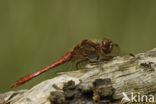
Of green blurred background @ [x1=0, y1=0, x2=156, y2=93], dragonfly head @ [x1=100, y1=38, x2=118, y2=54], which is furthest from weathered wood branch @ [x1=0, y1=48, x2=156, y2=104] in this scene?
green blurred background @ [x1=0, y1=0, x2=156, y2=93]

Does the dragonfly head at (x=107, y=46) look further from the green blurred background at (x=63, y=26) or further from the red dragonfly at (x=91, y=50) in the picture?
the green blurred background at (x=63, y=26)

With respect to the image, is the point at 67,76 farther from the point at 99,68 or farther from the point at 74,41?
the point at 74,41

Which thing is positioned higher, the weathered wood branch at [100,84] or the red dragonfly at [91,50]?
the red dragonfly at [91,50]

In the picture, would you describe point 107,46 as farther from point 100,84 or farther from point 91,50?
point 100,84

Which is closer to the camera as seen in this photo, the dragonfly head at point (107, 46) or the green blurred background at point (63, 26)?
the dragonfly head at point (107, 46)

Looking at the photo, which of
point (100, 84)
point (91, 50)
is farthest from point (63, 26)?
point (100, 84)

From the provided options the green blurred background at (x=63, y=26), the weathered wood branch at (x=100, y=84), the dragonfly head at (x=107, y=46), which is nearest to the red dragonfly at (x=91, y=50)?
the dragonfly head at (x=107, y=46)

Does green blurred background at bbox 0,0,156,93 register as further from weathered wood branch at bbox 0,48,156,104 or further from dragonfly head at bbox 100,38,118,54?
weathered wood branch at bbox 0,48,156,104
